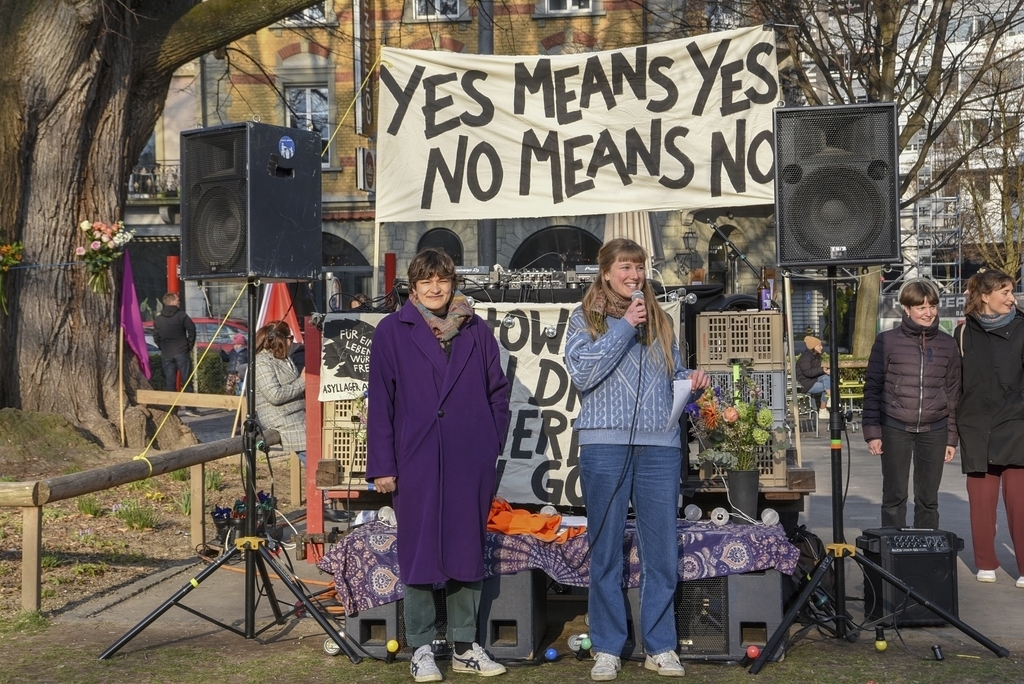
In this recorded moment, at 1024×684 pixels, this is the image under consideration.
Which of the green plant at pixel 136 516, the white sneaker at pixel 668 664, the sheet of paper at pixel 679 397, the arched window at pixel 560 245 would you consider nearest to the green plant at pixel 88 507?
the green plant at pixel 136 516

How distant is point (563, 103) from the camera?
768 centimetres

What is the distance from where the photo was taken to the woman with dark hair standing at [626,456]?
5.41 m

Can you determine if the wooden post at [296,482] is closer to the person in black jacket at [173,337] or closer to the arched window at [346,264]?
the person in black jacket at [173,337]

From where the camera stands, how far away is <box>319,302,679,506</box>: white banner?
7.10m

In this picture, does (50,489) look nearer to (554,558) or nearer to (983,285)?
(554,558)

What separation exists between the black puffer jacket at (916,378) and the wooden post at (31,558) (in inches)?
190

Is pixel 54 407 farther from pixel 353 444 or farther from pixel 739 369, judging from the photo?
pixel 739 369

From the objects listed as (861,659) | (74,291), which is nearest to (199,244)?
(861,659)

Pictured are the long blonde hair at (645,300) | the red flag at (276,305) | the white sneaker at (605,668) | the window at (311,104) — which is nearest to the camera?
the white sneaker at (605,668)

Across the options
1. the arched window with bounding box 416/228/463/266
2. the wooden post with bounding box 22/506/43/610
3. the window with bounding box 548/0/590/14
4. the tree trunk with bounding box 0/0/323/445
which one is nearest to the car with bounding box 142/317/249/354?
the arched window with bounding box 416/228/463/266

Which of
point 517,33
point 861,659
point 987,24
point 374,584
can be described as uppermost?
point 517,33

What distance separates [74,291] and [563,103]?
261 inches

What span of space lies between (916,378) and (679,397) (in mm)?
2480

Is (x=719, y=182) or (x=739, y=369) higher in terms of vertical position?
(x=719, y=182)
